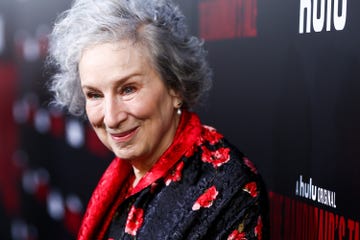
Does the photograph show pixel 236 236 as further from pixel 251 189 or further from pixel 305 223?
pixel 305 223

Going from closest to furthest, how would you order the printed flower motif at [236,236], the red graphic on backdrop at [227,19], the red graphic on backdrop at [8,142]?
the printed flower motif at [236,236], the red graphic on backdrop at [227,19], the red graphic on backdrop at [8,142]

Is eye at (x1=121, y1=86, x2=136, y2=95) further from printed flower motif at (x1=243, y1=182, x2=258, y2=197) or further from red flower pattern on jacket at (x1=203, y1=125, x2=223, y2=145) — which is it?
printed flower motif at (x1=243, y1=182, x2=258, y2=197)

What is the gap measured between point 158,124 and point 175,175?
A: 12 centimetres

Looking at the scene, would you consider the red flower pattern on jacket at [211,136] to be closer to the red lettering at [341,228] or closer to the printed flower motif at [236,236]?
the printed flower motif at [236,236]

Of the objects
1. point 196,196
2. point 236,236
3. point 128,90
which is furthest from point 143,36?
point 236,236

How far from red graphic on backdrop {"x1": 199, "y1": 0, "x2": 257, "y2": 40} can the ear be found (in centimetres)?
48

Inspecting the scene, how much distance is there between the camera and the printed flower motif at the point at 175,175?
156 cm

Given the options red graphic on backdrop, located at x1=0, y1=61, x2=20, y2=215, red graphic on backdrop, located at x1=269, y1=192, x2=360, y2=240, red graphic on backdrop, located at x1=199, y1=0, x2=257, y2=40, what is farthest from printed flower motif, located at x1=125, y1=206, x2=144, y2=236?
red graphic on backdrop, located at x1=0, y1=61, x2=20, y2=215

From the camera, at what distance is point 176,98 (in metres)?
1.63

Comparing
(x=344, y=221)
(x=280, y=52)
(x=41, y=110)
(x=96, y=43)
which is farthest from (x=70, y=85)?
(x=41, y=110)

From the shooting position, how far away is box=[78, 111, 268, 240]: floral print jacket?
1475 millimetres

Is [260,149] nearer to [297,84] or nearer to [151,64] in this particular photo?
[297,84]

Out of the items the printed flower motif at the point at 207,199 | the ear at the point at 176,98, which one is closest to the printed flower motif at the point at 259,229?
the printed flower motif at the point at 207,199

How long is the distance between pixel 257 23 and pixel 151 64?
56 centimetres
